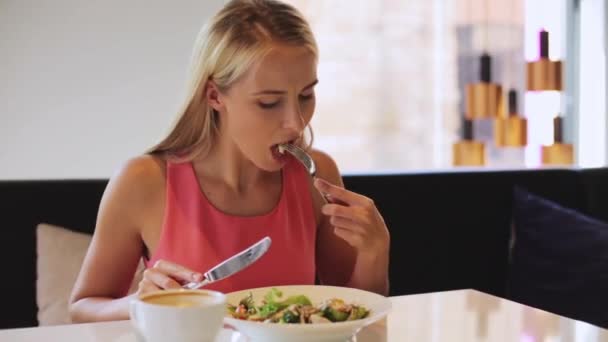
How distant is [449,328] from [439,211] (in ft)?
3.46

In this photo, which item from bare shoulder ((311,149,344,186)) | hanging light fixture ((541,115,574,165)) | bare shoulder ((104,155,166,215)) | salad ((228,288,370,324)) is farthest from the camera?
hanging light fixture ((541,115,574,165))

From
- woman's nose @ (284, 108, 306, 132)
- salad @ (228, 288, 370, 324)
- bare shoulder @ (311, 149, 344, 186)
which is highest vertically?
woman's nose @ (284, 108, 306, 132)

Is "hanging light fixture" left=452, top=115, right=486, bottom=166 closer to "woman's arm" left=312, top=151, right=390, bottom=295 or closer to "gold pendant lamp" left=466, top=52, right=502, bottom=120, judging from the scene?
"gold pendant lamp" left=466, top=52, right=502, bottom=120

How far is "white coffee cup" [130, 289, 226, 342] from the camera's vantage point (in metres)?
0.84

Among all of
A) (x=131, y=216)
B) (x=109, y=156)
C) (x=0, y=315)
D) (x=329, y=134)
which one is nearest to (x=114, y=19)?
(x=109, y=156)

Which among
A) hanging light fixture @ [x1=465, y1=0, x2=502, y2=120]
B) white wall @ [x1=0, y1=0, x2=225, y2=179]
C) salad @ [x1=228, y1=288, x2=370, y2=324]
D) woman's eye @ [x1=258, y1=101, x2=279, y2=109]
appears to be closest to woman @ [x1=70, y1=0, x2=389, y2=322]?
woman's eye @ [x1=258, y1=101, x2=279, y2=109]

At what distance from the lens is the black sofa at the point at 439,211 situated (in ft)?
6.04

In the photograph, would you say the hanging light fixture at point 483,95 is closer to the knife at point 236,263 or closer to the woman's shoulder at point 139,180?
the woman's shoulder at point 139,180

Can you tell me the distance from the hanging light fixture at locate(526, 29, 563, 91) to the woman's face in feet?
7.13

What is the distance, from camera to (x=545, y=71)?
3.35 m

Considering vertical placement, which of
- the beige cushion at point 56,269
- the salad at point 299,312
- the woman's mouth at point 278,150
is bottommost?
the beige cushion at point 56,269

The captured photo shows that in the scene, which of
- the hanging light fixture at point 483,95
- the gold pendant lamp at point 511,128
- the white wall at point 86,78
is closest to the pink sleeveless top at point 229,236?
the white wall at point 86,78

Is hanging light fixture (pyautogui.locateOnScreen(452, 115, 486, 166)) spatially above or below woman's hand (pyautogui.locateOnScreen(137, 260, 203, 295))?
below

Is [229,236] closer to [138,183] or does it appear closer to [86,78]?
[138,183]
